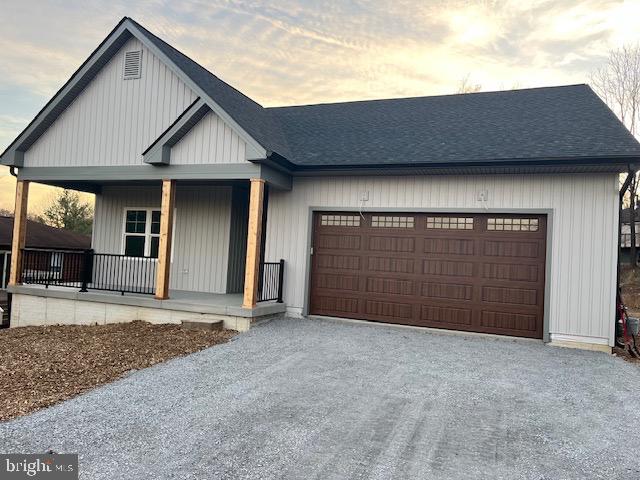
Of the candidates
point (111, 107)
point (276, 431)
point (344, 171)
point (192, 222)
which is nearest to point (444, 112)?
point (344, 171)

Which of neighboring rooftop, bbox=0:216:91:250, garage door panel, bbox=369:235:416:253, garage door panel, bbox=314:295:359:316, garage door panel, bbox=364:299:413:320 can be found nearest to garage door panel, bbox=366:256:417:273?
garage door panel, bbox=369:235:416:253

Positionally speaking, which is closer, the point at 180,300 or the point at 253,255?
the point at 253,255

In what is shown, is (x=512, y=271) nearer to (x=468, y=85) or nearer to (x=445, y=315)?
(x=445, y=315)

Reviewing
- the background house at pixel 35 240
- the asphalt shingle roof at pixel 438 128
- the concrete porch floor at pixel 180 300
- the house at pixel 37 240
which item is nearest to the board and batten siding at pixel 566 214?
the asphalt shingle roof at pixel 438 128

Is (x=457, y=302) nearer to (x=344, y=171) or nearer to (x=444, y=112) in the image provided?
(x=344, y=171)

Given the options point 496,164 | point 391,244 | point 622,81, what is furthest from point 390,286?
point 622,81

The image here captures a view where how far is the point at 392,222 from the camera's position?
9.03 m

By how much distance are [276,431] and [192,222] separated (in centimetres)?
821

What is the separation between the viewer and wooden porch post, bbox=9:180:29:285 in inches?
401

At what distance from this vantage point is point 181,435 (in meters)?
3.78

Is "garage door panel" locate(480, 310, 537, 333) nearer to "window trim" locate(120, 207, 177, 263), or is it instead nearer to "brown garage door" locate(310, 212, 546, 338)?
"brown garage door" locate(310, 212, 546, 338)

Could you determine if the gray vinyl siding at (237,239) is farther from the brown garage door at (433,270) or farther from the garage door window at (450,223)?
the garage door window at (450,223)

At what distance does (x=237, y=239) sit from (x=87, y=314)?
384 cm

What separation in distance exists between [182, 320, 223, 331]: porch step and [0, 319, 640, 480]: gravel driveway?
4.00 feet
